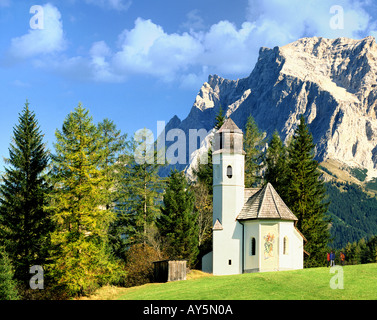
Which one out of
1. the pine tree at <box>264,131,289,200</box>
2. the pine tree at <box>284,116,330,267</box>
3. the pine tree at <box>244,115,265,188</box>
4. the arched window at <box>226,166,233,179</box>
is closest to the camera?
the arched window at <box>226,166,233,179</box>

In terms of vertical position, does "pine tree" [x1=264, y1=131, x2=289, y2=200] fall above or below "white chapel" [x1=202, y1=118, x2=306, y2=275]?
above

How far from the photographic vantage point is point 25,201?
3694 centimetres

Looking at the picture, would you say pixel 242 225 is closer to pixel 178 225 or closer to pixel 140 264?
pixel 178 225

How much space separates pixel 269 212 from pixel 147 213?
13.6 m

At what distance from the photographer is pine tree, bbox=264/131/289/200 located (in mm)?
53406

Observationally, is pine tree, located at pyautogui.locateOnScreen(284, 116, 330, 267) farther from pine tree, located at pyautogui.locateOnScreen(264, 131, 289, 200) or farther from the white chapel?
the white chapel

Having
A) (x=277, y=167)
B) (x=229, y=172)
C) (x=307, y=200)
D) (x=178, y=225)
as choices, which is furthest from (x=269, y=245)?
(x=277, y=167)

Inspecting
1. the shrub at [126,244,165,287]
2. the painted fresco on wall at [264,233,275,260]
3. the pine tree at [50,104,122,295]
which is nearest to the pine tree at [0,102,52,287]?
the pine tree at [50,104,122,295]

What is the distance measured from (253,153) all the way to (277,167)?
5773 mm

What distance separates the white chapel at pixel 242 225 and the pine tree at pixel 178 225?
10.8 feet

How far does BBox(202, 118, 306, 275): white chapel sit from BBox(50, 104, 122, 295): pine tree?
1200cm

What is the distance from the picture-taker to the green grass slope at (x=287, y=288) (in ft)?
78.7

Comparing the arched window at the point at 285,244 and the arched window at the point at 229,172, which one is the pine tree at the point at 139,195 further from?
the arched window at the point at 285,244
